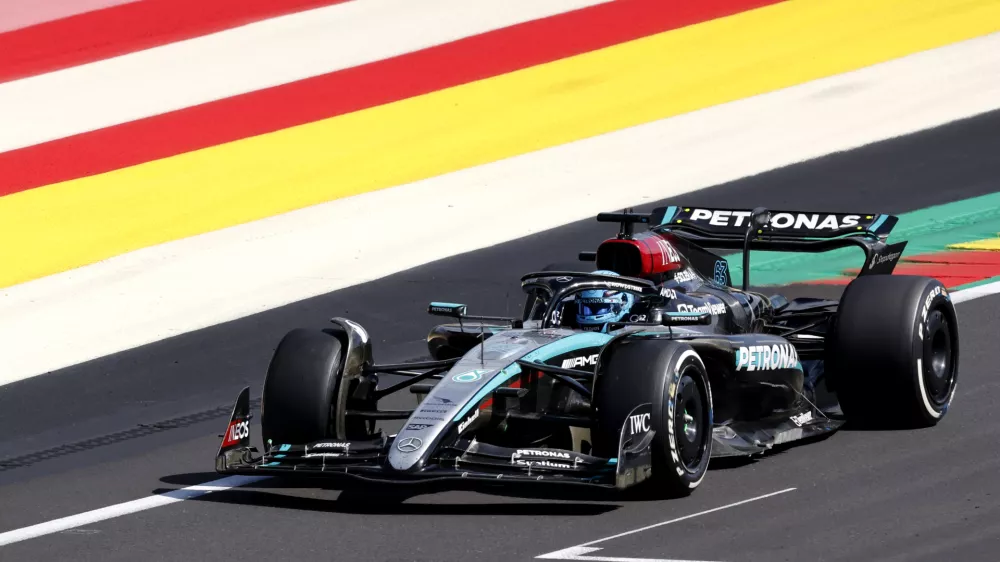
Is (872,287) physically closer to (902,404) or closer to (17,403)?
(902,404)

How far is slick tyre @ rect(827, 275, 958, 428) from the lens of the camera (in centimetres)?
1051

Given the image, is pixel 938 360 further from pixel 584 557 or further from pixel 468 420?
pixel 584 557

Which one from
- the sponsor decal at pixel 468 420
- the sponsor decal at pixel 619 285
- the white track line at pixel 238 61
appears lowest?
the sponsor decal at pixel 468 420

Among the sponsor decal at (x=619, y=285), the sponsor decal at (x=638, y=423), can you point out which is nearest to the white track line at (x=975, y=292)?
the sponsor decal at (x=619, y=285)

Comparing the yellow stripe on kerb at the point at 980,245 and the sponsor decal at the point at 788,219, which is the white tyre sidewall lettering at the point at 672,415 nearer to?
the sponsor decal at the point at 788,219

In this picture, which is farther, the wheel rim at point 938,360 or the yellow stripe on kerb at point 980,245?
the yellow stripe on kerb at point 980,245

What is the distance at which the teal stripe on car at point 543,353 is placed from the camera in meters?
9.20

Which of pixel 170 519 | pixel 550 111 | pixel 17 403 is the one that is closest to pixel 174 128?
pixel 550 111

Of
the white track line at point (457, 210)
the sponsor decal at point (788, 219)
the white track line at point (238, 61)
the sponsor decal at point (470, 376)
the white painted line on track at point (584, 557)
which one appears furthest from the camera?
the white track line at point (238, 61)

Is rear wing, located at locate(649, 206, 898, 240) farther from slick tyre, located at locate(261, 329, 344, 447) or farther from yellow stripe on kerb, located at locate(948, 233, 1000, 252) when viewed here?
yellow stripe on kerb, located at locate(948, 233, 1000, 252)

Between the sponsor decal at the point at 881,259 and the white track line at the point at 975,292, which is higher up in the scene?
the sponsor decal at the point at 881,259

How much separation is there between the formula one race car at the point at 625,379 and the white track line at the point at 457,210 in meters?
4.39

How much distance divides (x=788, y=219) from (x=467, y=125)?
8.39m

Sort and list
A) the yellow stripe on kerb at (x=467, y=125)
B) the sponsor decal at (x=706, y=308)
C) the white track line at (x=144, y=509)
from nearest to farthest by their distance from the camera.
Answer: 1. the white track line at (x=144, y=509)
2. the sponsor decal at (x=706, y=308)
3. the yellow stripe on kerb at (x=467, y=125)
